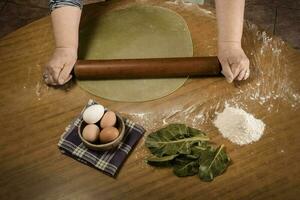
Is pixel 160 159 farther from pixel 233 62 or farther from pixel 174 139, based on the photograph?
pixel 233 62

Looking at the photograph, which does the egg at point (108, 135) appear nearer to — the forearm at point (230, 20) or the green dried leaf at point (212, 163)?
the green dried leaf at point (212, 163)

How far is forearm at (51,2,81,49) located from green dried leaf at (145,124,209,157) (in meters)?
0.46

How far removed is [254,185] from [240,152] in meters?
0.10

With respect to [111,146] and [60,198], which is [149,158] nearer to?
[111,146]

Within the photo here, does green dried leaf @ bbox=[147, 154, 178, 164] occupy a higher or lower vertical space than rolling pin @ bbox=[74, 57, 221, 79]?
lower

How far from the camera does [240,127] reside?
41.5 inches

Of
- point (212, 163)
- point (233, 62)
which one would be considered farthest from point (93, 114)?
point (233, 62)

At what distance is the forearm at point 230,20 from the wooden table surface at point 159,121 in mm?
51

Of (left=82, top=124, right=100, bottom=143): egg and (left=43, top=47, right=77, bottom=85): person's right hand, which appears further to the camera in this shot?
(left=43, top=47, right=77, bottom=85): person's right hand

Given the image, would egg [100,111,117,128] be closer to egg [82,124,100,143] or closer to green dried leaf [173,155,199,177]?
egg [82,124,100,143]

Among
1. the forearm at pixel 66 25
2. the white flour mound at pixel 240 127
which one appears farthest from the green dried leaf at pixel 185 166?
the forearm at pixel 66 25

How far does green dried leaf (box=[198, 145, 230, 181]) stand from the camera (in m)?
0.97

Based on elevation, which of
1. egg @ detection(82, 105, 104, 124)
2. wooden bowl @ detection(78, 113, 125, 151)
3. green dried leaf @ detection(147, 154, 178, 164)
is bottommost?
green dried leaf @ detection(147, 154, 178, 164)

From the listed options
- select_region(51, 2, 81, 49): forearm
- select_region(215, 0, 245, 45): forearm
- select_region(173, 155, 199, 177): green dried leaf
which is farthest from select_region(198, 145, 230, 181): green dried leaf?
select_region(51, 2, 81, 49): forearm
